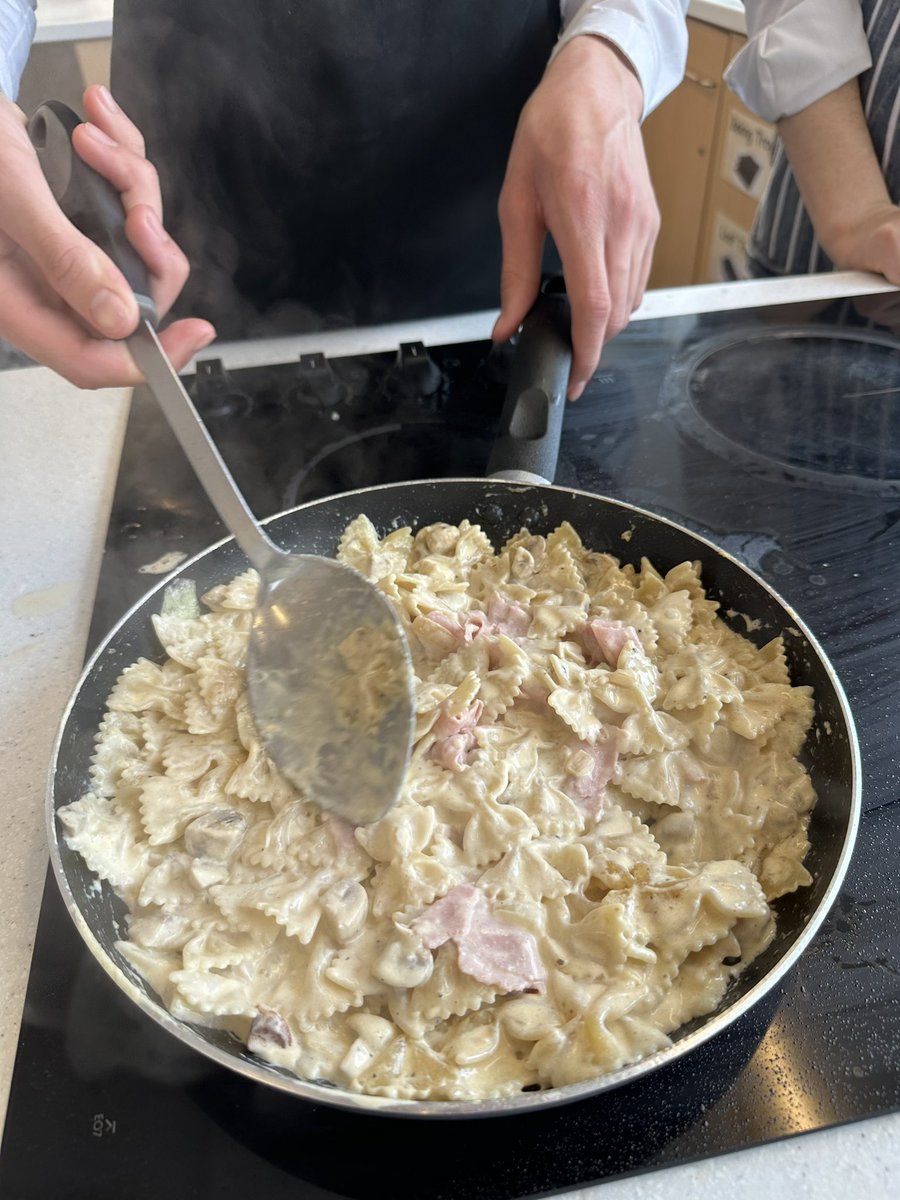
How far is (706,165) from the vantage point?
12.9 ft

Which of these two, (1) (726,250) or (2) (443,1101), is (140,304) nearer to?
(2) (443,1101)

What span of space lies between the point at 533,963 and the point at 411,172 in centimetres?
181

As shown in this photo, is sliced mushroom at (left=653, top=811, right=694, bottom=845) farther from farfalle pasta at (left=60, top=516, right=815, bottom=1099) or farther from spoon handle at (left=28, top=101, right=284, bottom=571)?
spoon handle at (left=28, top=101, right=284, bottom=571)

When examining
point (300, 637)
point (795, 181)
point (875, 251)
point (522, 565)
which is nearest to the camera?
point (300, 637)

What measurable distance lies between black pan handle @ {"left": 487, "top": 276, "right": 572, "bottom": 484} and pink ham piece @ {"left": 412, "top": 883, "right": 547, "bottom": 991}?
70cm

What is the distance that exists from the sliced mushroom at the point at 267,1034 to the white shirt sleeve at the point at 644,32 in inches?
72.9

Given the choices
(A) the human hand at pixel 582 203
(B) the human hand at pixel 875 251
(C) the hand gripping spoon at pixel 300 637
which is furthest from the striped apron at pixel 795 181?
(C) the hand gripping spoon at pixel 300 637

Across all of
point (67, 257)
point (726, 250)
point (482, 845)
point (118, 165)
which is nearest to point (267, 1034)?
point (482, 845)

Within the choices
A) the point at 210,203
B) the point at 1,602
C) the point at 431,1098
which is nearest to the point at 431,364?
the point at 210,203

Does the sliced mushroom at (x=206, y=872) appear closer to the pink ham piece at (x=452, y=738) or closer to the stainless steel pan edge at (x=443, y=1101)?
the stainless steel pan edge at (x=443, y=1101)

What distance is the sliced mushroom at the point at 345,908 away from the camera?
94 cm

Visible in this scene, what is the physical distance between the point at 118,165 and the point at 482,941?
3.82 feet

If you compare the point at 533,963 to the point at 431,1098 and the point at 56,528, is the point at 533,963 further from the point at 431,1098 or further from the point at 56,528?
the point at 56,528

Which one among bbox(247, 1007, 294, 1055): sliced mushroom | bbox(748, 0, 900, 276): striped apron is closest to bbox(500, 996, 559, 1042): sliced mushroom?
bbox(247, 1007, 294, 1055): sliced mushroom
